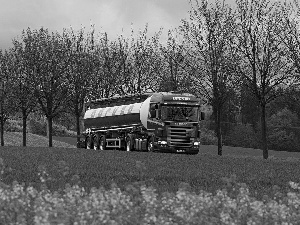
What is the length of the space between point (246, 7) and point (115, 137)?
1217 centimetres

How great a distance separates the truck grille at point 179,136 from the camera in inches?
1432

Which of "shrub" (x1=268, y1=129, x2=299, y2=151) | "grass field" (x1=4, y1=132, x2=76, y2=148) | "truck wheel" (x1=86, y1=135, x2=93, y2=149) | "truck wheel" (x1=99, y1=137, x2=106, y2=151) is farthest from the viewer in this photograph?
"shrub" (x1=268, y1=129, x2=299, y2=151)

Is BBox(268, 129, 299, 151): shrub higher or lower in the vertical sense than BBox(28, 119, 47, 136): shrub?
lower

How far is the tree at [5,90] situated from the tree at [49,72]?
112 inches

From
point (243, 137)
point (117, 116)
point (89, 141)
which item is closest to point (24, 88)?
point (89, 141)

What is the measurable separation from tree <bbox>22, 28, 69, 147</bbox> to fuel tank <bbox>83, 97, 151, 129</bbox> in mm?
4297

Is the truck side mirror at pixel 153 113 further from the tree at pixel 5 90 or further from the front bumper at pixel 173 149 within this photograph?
the tree at pixel 5 90

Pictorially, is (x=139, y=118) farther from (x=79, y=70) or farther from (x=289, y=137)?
(x=289, y=137)

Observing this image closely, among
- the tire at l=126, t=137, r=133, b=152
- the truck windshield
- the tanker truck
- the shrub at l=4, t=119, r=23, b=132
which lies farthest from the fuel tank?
the shrub at l=4, t=119, r=23, b=132

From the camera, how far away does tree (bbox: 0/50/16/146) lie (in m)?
55.4

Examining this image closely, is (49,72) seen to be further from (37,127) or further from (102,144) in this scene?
(37,127)

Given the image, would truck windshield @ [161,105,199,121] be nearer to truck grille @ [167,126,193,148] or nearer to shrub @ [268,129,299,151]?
truck grille @ [167,126,193,148]

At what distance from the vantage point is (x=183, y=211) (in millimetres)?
8234

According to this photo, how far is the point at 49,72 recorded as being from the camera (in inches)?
2119
